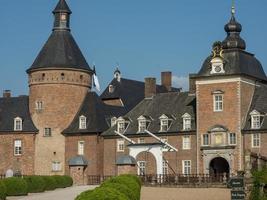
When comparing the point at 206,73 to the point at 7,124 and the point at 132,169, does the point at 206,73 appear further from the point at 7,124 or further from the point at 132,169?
the point at 7,124

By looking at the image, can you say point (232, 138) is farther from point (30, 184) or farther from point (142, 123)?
point (30, 184)

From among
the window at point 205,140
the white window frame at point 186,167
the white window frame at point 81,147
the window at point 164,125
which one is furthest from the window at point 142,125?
the window at point 205,140

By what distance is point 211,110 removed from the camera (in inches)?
2002

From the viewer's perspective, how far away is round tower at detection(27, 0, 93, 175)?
2312 inches

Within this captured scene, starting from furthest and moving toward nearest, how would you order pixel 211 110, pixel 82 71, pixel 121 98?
1. pixel 121 98
2. pixel 82 71
3. pixel 211 110

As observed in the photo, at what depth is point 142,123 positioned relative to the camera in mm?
55750

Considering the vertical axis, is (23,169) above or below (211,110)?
below

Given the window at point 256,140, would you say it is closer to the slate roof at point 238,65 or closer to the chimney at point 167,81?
the slate roof at point 238,65

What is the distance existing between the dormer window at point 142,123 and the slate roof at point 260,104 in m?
8.82

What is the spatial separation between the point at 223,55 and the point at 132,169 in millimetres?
10907

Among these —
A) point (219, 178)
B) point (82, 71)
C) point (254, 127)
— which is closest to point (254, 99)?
point (254, 127)

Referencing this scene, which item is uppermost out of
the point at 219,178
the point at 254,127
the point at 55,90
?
the point at 55,90

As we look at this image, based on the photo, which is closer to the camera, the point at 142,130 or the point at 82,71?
the point at 142,130

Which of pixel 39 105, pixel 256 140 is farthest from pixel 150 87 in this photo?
pixel 256 140
